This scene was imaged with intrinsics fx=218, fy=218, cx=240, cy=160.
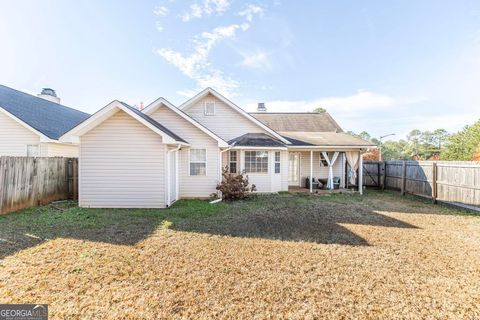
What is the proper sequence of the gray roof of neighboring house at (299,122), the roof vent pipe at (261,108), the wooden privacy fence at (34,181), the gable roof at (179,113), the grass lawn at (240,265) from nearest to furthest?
the grass lawn at (240,265) → the wooden privacy fence at (34,181) → the gable roof at (179,113) → the gray roof of neighboring house at (299,122) → the roof vent pipe at (261,108)

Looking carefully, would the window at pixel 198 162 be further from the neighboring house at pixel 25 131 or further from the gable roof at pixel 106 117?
the neighboring house at pixel 25 131

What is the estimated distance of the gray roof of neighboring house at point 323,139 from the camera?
1336cm

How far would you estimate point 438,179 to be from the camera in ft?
34.4

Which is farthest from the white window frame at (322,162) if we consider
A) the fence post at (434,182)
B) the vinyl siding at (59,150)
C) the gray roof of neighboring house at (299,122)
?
the vinyl siding at (59,150)

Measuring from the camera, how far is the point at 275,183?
43.4ft

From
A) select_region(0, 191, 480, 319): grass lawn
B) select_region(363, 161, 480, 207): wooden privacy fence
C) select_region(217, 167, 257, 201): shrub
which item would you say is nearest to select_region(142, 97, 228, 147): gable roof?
select_region(217, 167, 257, 201): shrub

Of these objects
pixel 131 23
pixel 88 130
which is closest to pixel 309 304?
pixel 88 130

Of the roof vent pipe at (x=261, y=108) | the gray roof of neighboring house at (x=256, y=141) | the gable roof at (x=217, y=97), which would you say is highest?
the roof vent pipe at (x=261, y=108)

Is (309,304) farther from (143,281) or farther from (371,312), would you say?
(143,281)

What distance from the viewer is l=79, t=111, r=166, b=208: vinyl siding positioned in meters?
8.83

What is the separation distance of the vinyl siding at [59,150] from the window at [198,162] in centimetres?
864

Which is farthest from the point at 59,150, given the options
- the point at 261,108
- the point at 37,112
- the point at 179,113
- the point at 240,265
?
the point at 261,108

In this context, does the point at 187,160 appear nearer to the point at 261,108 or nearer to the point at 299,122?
the point at 299,122

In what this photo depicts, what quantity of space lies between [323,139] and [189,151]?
8.88 meters
